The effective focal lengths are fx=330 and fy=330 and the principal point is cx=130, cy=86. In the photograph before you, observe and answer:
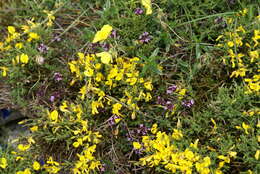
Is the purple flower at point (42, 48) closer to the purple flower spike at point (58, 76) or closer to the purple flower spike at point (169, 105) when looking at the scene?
the purple flower spike at point (58, 76)

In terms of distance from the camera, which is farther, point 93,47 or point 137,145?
point 93,47

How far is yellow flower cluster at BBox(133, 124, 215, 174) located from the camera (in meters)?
1.89

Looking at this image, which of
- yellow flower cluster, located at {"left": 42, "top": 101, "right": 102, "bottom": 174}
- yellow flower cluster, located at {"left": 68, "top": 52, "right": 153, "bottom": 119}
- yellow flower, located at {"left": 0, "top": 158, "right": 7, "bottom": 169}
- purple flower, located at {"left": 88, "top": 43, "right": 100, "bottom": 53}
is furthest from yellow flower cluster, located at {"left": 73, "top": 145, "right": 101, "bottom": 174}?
purple flower, located at {"left": 88, "top": 43, "right": 100, "bottom": 53}

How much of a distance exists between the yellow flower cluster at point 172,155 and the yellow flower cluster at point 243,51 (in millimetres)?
542

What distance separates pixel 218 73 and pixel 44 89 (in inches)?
49.9

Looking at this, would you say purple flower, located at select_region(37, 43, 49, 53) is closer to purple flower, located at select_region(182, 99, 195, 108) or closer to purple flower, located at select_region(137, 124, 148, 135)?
purple flower, located at select_region(137, 124, 148, 135)

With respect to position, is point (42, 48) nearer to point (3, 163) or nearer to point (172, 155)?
point (3, 163)

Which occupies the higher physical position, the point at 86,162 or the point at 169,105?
the point at 169,105

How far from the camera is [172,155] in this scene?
6.31 ft

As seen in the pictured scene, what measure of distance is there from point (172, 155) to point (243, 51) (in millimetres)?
913

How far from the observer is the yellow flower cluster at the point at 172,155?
1.89 metres

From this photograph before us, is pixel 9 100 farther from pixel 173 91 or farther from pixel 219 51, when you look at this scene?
pixel 219 51

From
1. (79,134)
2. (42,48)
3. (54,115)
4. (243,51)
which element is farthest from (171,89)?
(42,48)

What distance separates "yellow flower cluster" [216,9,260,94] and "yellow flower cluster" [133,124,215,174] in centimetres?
54
